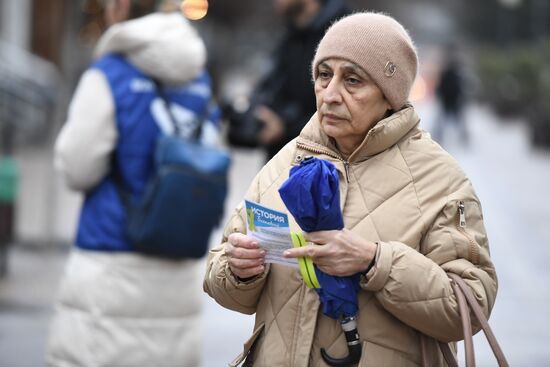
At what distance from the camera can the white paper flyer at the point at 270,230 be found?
9.11ft

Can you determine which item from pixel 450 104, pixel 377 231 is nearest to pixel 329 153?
pixel 377 231

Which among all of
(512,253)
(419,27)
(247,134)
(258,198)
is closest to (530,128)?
(512,253)

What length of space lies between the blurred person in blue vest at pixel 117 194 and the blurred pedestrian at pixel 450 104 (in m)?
21.0

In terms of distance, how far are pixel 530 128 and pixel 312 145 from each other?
913 inches

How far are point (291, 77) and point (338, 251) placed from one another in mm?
3063

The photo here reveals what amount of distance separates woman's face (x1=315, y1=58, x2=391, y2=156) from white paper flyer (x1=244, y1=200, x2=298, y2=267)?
1.13ft

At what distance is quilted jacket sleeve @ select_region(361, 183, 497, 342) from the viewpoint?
9.13 ft

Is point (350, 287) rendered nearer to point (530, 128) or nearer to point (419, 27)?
point (530, 128)

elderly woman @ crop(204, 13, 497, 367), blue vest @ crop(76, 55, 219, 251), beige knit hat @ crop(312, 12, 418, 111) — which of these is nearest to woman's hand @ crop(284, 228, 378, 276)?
elderly woman @ crop(204, 13, 497, 367)

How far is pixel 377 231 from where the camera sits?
289 cm

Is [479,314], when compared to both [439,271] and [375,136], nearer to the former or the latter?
[439,271]

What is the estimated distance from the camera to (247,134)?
18.8 feet

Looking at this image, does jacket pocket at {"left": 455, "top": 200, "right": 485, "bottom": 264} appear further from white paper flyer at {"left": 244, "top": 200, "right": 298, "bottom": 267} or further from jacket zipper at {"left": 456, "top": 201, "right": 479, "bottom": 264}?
white paper flyer at {"left": 244, "top": 200, "right": 298, "bottom": 267}

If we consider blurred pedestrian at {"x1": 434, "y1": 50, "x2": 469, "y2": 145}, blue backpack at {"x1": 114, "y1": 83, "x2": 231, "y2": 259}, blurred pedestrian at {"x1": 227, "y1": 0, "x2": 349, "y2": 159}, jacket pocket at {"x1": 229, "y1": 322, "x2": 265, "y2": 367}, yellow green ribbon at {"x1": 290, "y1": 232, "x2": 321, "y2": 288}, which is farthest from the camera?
blurred pedestrian at {"x1": 434, "y1": 50, "x2": 469, "y2": 145}
